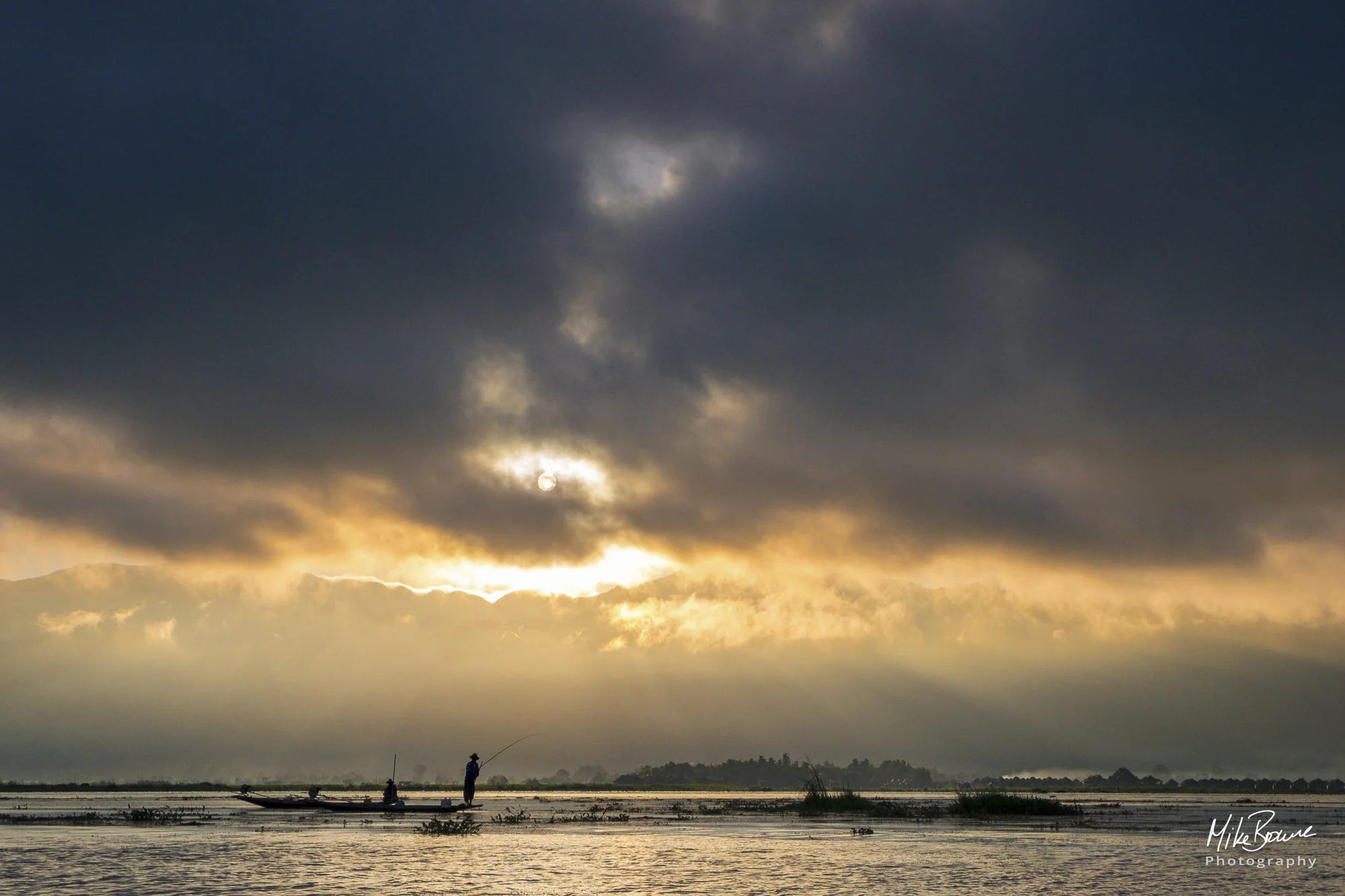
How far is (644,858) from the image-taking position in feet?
135

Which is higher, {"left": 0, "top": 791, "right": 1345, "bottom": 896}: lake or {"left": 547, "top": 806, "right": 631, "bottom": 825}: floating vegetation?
{"left": 0, "top": 791, "right": 1345, "bottom": 896}: lake

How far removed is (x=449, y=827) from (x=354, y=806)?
1811 cm

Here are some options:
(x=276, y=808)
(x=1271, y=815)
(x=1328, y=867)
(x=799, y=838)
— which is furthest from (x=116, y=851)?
(x=1271, y=815)

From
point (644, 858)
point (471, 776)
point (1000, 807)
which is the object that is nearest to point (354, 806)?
point (471, 776)

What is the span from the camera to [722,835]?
54.5 metres

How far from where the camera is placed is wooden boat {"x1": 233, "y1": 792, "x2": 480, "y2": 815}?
66312 mm

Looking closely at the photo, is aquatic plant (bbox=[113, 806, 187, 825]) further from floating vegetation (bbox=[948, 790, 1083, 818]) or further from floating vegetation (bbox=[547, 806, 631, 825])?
floating vegetation (bbox=[948, 790, 1083, 818])

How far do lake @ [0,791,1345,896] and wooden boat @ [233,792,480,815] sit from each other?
3.60ft

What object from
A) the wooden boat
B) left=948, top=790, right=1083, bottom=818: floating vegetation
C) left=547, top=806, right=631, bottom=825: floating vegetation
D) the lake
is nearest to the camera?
the lake

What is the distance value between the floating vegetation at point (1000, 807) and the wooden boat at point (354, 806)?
1430 inches

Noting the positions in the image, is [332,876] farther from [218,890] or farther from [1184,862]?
[1184,862]

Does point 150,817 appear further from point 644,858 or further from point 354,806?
point 644,858

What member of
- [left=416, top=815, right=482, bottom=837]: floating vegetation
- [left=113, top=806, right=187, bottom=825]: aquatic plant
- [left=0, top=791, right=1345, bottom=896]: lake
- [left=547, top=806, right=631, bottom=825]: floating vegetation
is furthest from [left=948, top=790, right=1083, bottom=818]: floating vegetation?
[left=113, top=806, right=187, bottom=825]: aquatic plant

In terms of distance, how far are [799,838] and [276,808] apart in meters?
44.7
